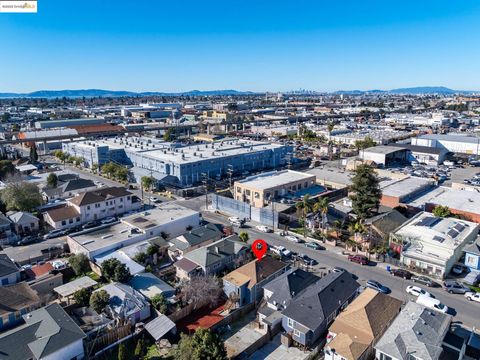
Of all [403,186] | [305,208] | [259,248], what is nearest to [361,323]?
[259,248]

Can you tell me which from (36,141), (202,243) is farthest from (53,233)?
(36,141)

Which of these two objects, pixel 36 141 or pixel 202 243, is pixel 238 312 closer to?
pixel 202 243

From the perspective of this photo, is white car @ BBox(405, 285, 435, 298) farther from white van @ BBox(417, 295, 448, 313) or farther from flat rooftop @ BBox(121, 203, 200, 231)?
flat rooftop @ BBox(121, 203, 200, 231)

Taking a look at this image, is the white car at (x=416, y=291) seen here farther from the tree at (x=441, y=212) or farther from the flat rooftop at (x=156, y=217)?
the flat rooftop at (x=156, y=217)

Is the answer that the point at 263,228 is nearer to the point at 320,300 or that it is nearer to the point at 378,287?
the point at 378,287

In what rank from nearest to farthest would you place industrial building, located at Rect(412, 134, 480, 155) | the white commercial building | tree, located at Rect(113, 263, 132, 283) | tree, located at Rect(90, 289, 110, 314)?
1. tree, located at Rect(90, 289, 110, 314)
2. tree, located at Rect(113, 263, 132, 283)
3. the white commercial building
4. industrial building, located at Rect(412, 134, 480, 155)

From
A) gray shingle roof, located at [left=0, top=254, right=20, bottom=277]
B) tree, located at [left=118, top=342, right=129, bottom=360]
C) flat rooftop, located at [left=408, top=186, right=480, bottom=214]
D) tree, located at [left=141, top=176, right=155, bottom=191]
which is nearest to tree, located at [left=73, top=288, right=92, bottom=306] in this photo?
tree, located at [left=118, top=342, right=129, bottom=360]

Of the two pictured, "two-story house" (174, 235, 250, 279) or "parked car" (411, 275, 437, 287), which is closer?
"parked car" (411, 275, 437, 287)
